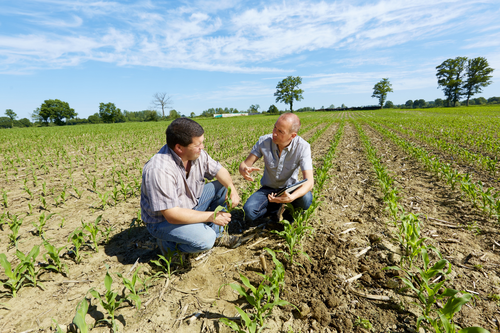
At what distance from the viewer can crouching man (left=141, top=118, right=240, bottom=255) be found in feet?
8.59

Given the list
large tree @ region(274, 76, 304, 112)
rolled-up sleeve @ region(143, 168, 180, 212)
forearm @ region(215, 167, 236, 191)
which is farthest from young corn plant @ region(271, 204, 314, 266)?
large tree @ region(274, 76, 304, 112)

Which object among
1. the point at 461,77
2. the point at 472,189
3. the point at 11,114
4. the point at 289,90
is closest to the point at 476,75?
the point at 461,77

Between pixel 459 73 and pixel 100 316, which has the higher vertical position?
pixel 459 73

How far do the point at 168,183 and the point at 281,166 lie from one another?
6.43 ft

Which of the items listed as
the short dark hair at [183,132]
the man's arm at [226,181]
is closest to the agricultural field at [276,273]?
the man's arm at [226,181]

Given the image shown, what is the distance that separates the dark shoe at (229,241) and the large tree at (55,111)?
349 feet

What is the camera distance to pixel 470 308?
2250 mm

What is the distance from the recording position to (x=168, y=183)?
264 cm

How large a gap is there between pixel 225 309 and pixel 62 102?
111m

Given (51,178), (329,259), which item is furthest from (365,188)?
(51,178)

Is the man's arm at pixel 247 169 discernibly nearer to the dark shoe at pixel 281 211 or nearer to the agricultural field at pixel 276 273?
the dark shoe at pixel 281 211

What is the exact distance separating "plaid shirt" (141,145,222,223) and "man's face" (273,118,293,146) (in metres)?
1.08

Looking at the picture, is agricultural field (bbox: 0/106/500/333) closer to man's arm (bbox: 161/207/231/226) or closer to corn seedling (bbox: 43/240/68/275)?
corn seedling (bbox: 43/240/68/275)

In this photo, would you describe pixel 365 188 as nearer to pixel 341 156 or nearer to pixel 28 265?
pixel 341 156
